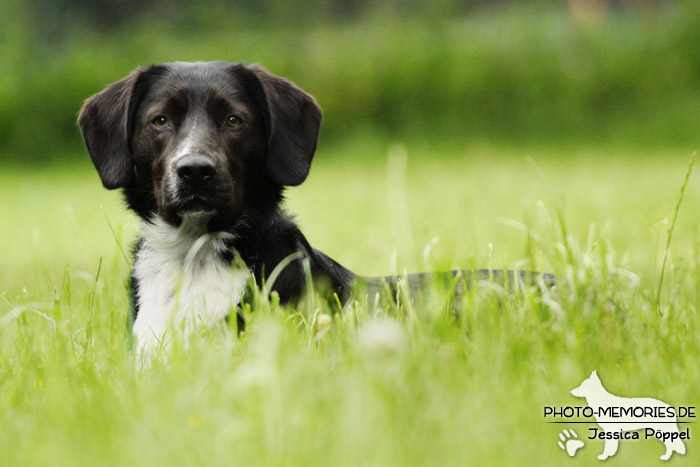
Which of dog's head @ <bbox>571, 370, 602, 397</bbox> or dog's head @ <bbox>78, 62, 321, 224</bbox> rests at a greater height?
dog's head @ <bbox>78, 62, 321, 224</bbox>

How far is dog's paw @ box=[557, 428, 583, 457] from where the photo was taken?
6.78ft

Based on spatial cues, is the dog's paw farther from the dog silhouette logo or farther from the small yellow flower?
the small yellow flower

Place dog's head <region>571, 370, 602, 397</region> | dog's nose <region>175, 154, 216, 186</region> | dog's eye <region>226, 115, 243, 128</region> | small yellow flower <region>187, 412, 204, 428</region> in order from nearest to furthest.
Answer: small yellow flower <region>187, 412, 204, 428</region>, dog's head <region>571, 370, 602, 397</region>, dog's nose <region>175, 154, 216, 186</region>, dog's eye <region>226, 115, 243, 128</region>

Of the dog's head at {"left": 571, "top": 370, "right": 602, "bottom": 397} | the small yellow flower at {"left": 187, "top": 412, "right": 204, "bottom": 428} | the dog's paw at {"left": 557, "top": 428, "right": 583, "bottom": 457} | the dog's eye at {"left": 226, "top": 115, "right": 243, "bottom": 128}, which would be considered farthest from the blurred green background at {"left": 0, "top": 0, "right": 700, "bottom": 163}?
the small yellow flower at {"left": 187, "top": 412, "right": 204, "bottom": 428}

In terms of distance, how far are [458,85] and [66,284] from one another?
1306cm

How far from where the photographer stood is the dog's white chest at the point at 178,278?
337 cm

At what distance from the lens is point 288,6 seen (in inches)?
677

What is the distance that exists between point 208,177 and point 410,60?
13.3 meters

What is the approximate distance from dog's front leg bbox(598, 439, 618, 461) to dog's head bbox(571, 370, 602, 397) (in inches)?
8.9

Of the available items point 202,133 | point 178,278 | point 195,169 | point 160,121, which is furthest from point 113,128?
point 178,278
